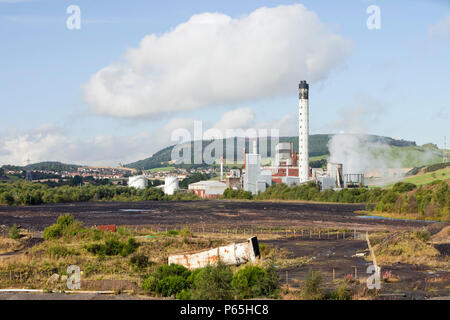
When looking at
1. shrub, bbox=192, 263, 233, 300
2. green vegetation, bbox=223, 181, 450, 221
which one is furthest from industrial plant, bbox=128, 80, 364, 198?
shrub, bbox=192, 263, 233, 300

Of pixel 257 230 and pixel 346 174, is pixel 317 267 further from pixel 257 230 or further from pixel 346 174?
pixel 346 174

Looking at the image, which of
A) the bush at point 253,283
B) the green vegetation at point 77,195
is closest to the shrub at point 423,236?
the bush at point 253,283

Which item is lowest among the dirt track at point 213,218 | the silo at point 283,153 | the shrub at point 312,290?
the dirt track at point 213,218

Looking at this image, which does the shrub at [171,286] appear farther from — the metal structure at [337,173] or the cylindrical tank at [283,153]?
the cylindrical tank at [283,153]

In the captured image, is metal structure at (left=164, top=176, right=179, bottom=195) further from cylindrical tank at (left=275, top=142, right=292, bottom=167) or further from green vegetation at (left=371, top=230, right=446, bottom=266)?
green vegetation at (left=371, top=230, right=446, bottom=266)

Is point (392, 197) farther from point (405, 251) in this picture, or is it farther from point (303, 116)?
point (405, 251)

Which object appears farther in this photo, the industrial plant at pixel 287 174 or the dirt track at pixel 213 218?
the industrial plant at pixel 287 174

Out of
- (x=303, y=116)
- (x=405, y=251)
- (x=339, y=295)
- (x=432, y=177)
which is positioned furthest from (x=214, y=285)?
(x=432, y=177)

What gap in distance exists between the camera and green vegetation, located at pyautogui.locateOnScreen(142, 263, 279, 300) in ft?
52.8

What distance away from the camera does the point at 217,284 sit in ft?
53.5

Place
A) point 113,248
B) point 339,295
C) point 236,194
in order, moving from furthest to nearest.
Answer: point 236,194 → point 113,248 → point 339,295

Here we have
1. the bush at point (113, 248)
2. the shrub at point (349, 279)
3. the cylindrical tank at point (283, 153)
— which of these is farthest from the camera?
the cylindrical tank at point (283, 153)

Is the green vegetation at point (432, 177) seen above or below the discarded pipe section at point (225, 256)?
above

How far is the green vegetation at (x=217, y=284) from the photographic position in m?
16.1
